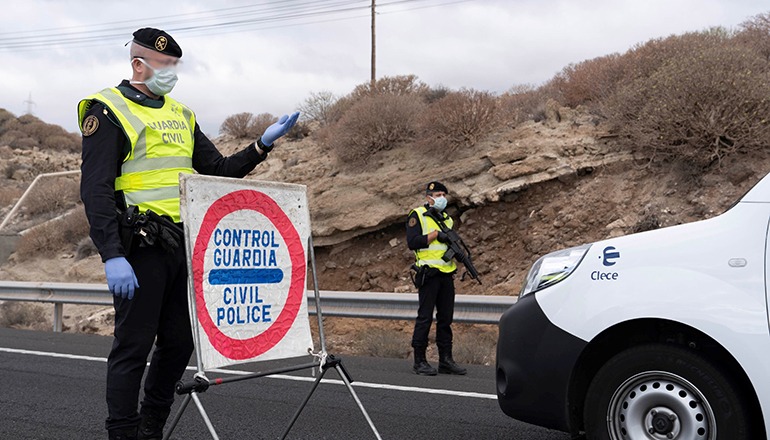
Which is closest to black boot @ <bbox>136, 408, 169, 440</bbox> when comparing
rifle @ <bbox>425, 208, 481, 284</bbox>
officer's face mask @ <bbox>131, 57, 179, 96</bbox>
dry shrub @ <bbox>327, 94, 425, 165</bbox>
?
officer's face mask @ <bbox>131, 57, 179, 96</bbox>

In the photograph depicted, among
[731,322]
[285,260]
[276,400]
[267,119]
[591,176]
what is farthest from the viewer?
Result: [267,119]

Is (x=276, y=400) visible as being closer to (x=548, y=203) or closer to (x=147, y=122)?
(x=147, y=122)

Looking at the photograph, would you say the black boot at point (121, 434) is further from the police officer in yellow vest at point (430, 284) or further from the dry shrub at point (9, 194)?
the dry shrub at point (9, 194)

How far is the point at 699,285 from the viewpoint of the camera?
3.62 meters

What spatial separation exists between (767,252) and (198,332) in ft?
8.75

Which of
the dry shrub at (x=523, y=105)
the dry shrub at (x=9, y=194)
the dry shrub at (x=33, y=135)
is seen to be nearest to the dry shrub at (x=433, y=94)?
the dry shrub at (x=523, y=105)

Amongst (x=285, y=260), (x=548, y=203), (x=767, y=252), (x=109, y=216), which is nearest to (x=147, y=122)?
(x=109, y=216)

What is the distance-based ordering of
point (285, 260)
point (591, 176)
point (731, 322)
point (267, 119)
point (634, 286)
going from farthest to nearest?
point (267, 119), point (591, 176), point (285, 260), point (634, 286), point (731, 322)

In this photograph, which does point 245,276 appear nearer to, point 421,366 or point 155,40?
point 155,40

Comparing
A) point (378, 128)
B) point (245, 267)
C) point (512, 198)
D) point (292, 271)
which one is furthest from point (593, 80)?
point (245, 267)

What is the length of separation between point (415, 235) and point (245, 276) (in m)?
4.35

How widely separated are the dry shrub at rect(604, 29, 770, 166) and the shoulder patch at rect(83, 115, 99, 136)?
1046cm

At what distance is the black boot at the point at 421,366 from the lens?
25.6 feet

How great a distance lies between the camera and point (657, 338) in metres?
3.82
